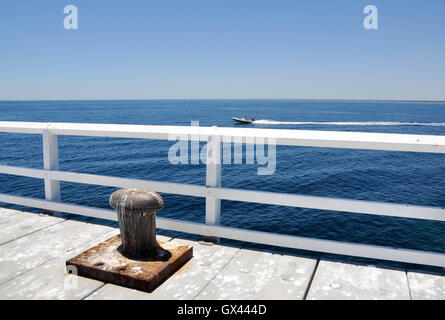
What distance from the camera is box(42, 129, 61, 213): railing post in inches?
174

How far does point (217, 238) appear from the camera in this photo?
3869 mm

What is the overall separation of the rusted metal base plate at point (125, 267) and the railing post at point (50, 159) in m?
1.80

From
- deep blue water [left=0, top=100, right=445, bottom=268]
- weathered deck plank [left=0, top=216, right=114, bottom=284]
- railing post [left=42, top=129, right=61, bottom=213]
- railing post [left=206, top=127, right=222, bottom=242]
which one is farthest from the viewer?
deep blue water [left=0, top=100, right=445, bottom=268]

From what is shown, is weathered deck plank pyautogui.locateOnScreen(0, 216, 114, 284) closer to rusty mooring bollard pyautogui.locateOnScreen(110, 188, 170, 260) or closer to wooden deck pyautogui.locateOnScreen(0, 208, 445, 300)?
wooden deck pyautogui.locateOnScreen(0, 208, 445, 300)

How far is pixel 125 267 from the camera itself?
298cm

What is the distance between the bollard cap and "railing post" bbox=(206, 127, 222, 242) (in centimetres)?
77

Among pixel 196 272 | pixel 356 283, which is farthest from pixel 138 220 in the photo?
pixel 356 283

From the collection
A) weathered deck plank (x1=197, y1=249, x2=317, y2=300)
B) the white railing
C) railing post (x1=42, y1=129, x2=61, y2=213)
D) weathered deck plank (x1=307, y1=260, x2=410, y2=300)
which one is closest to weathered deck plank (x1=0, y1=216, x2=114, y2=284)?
the white railing

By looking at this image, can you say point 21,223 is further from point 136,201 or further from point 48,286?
point 136,201

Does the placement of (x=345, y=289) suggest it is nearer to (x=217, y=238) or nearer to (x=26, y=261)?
(x=217, y=238)

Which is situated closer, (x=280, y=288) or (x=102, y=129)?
(x=280, y=288)

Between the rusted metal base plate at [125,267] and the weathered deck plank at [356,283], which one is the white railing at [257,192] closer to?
the weathered deck plank at [356,283]
